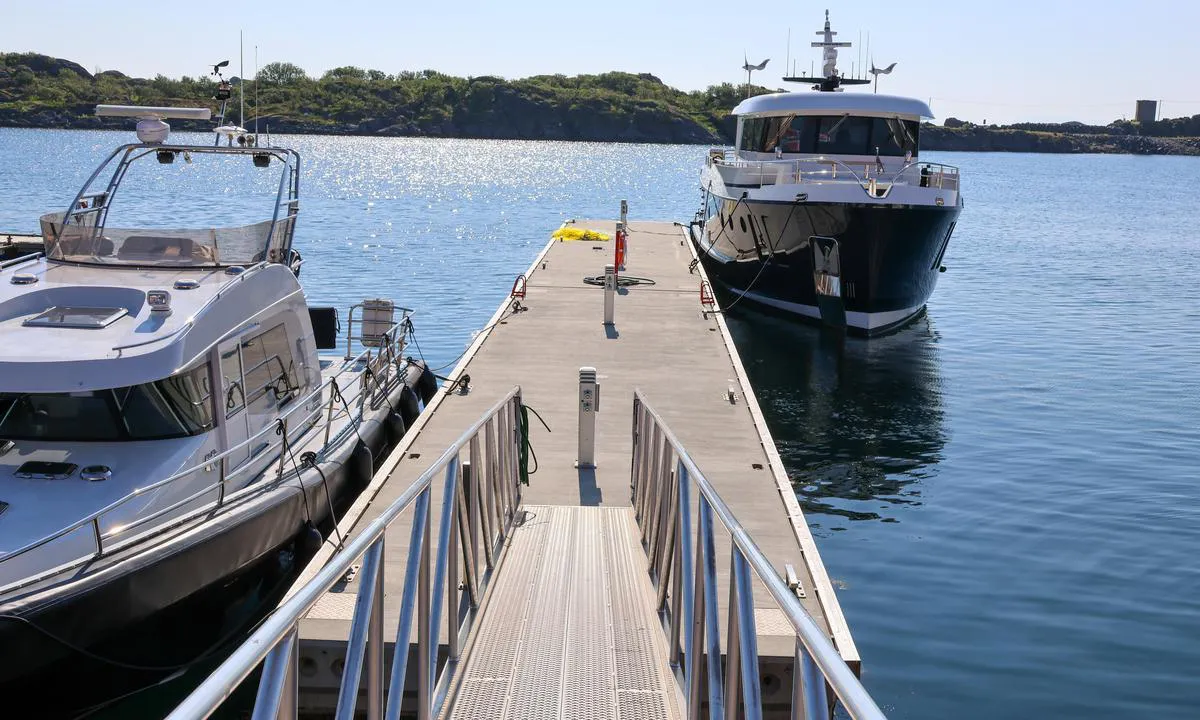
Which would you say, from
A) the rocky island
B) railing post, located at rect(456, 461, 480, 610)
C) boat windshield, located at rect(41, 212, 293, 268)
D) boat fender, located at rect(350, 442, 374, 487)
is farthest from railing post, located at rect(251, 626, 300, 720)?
the rocky island

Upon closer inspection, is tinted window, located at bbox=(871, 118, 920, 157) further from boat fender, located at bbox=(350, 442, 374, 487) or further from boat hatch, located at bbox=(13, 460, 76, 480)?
boat hatch, located at bbox=(13, 460, 76, 480)

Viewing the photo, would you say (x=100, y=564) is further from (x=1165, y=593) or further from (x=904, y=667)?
(x=1165, y=593)

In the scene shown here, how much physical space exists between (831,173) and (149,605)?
1930 centimetres

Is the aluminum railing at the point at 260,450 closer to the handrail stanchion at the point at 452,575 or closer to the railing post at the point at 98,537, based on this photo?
the railing post at the point at 98,537

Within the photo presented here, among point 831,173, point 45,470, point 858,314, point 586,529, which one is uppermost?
point 831,173

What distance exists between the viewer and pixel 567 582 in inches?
281

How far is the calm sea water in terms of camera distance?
32.8 feet

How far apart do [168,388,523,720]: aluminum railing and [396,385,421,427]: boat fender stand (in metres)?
5.54

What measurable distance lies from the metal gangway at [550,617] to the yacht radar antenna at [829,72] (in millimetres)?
24514

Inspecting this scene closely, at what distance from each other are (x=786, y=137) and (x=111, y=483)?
21.7 meters

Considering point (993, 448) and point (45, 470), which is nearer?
point (45, 470)

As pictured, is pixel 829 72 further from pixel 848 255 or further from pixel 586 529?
pixel 586 529

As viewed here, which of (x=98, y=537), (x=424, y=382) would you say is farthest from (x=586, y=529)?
(x=424, y=382)

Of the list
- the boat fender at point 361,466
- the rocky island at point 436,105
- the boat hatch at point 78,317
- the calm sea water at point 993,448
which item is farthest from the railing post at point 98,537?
the rocky island at point 436,105
